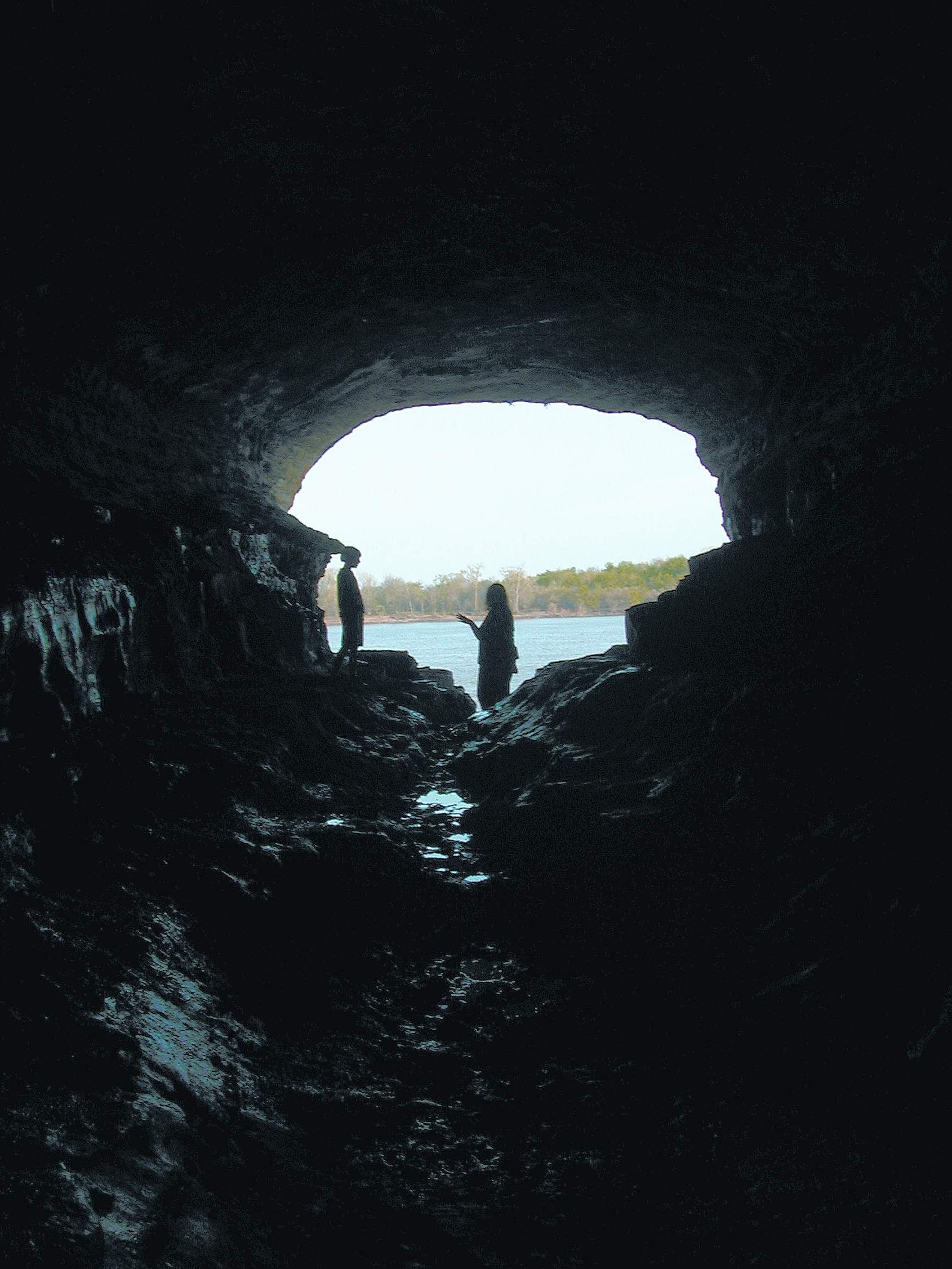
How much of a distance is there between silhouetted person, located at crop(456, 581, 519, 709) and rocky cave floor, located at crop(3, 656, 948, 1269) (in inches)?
196

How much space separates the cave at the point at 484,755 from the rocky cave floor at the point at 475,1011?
0.02 meters

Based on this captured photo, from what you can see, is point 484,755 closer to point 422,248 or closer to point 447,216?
point 422,248

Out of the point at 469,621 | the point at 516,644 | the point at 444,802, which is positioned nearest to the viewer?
the point at 444,802

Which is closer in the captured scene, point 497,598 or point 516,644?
point 497,598

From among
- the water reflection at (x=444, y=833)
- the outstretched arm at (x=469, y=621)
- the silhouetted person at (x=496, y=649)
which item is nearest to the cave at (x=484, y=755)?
the water reflection at (x=444, y=833)

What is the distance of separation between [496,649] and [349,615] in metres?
2.54

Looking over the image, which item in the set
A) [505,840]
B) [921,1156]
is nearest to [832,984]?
[921,1156]

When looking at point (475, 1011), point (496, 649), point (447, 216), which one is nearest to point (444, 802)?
point (475, 1011)

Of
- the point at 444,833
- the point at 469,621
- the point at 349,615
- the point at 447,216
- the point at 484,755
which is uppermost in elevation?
the point at 447,216

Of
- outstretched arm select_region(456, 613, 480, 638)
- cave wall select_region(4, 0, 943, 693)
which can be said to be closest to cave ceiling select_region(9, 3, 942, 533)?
cave wall select_region(4, 0, 943, 693)

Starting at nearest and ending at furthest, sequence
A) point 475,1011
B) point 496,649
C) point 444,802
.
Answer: point 475,1011 → point 444,802 → point 496,649

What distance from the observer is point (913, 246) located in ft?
14.7

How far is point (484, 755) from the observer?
7.20 m

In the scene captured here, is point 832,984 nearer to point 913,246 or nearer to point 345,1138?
point 345,1138
